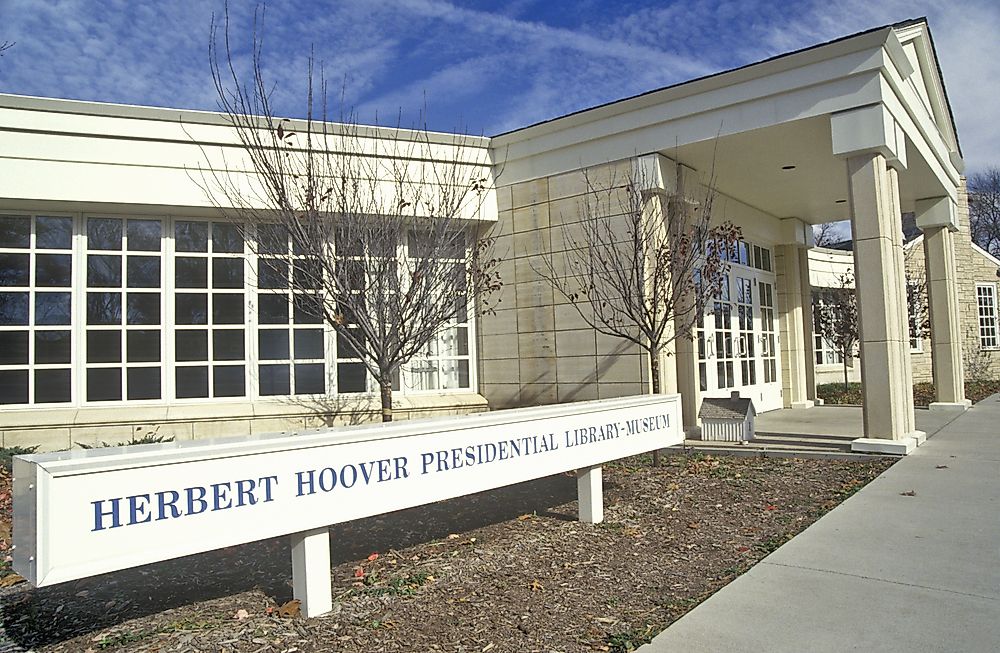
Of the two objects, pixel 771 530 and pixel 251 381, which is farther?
pixel 251 381

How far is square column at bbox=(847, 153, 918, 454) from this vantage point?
875cm

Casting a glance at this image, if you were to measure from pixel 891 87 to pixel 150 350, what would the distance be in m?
10.3

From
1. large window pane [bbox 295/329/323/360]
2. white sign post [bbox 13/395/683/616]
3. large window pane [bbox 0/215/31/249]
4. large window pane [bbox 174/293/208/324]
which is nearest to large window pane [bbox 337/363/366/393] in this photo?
large window pane [bbox 295/329/323/360]

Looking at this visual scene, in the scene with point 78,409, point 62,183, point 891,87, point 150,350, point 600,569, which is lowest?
point 600,569

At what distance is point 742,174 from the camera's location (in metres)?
11.6

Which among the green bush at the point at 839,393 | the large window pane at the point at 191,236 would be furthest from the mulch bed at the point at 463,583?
the green bush at the point at 839,393

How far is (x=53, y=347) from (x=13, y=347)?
0.46 metres

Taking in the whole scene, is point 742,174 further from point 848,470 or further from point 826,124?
point 848,470

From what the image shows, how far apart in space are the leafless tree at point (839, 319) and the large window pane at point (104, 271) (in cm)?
1708

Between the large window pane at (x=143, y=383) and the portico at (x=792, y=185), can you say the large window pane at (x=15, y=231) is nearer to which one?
the large window pane at (x=143, y=383)

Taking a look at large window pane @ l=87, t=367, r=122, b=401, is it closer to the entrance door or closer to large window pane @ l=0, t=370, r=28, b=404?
large window pane @ l=0, t=370, r=28, b=404

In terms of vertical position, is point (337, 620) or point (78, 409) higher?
point (78, 409)

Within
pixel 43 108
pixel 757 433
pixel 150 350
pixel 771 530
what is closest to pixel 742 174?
pixel 757 433

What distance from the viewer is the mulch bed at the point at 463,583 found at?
3.99m
